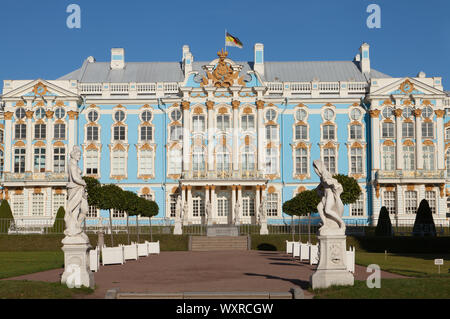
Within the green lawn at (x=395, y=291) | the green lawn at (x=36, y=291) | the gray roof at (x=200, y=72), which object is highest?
the gray roof at (x=200, y=72)

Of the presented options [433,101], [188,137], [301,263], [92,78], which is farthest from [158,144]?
[301,263]

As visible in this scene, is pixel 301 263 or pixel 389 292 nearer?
pixel 389 292

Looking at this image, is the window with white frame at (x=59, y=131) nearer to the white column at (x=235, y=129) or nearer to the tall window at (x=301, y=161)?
the white column at (x=235, y=129)

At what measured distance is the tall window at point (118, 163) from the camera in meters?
51.1

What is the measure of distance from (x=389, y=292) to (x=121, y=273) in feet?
30.9

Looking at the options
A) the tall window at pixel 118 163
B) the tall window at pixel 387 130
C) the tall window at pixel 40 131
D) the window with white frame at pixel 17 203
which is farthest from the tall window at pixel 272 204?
the window with white frame at pixel 17 203

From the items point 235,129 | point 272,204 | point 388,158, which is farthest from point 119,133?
point 388,158

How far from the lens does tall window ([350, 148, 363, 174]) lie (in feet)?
166

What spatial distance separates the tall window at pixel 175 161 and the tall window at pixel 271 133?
7.36m

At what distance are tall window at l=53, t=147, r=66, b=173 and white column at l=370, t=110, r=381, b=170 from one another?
81.8 ft

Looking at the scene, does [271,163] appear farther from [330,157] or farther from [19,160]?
[19,160]
